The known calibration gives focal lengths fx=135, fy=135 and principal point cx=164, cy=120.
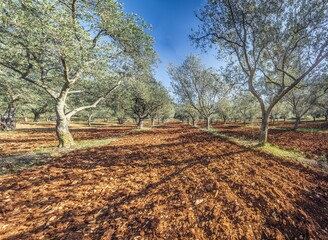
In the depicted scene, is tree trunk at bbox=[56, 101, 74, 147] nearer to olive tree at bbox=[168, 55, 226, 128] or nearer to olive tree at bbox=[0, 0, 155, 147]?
olive tree at bbox=[0, 0, 155, 147]

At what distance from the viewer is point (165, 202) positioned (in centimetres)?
356

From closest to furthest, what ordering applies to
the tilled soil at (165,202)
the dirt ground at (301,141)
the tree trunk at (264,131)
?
1. the tilled soil at (165,202)
2. the dirt ground at (301,141)
3. the tree trunk at (264,131)

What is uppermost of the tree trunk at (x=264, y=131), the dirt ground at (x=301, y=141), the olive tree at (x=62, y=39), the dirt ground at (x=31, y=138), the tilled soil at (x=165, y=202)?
the olive tree at (x=62, y=39)

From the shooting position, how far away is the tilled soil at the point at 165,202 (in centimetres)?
268

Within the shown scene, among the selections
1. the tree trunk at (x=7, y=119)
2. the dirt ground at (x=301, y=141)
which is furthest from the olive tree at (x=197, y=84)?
the tree trunk at (x=7, y=119)

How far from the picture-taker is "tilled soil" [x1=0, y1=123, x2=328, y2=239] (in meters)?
2.68

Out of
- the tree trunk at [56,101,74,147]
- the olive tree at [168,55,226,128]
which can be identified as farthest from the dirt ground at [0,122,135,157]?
the olive tree at [168,55,226,128]

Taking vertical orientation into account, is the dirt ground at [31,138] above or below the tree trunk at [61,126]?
below

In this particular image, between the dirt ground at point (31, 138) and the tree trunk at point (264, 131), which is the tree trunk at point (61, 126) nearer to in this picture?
the dirt ground at point (31, 138)

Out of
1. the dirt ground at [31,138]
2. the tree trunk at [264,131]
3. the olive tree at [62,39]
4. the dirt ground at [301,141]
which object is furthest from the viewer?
the tree trunk at [264,131]

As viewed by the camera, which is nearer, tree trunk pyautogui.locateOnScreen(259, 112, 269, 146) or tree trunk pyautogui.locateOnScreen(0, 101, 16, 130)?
tree trunk pyautogui.locateOnScreen(259, 112, 269, 146)

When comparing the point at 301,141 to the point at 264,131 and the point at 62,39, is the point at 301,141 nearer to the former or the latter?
the point at 264,131

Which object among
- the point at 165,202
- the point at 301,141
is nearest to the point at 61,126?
the point at 165,202

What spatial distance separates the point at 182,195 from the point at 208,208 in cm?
78
